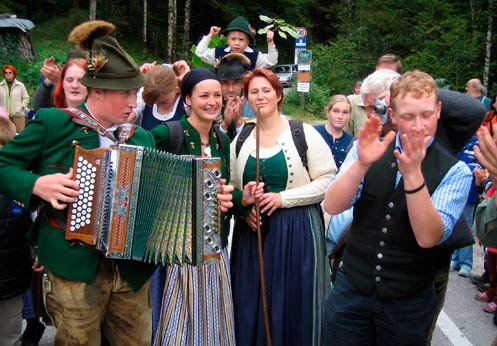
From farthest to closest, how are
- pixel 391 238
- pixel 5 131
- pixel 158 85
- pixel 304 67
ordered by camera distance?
pixel 304 67, pixel 158 85, pixel 5 131, pixel 391 238

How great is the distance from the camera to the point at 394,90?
2.27 metres

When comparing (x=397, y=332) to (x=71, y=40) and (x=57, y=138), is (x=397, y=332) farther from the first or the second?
(x=71, y=40)

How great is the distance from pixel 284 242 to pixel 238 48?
8.69 ft

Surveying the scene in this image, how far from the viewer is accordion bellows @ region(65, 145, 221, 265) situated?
246cm

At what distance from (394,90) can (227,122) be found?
189 cm

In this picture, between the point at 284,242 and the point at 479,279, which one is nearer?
the point at 284,242

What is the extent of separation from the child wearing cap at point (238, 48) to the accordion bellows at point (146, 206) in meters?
2.65

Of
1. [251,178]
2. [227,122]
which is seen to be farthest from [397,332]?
[227,122]

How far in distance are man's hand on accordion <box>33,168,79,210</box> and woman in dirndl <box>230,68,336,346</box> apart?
1185mm

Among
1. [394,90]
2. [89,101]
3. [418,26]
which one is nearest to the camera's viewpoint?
[394,90]

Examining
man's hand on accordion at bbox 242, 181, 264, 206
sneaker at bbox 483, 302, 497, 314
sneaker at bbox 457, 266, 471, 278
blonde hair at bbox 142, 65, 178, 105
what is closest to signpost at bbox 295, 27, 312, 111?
sneaker at bbox 457, 266, 471, 278

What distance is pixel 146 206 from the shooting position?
2.63m

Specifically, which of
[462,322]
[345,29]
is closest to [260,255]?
[462,322]

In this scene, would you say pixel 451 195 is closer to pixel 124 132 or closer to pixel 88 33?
pixel 124 132
